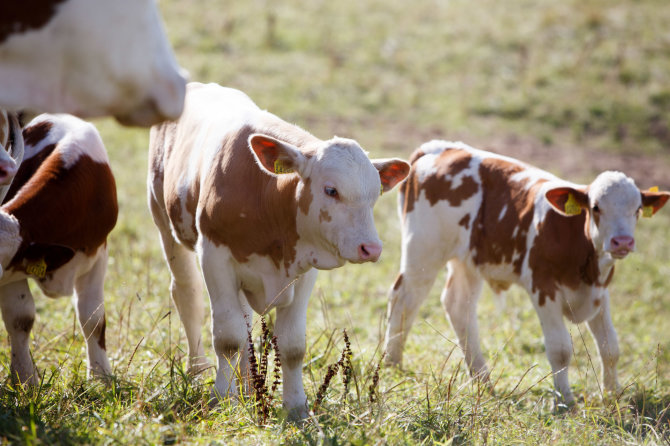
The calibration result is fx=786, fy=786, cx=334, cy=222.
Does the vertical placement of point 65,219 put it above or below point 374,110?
above

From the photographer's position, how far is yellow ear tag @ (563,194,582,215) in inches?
223

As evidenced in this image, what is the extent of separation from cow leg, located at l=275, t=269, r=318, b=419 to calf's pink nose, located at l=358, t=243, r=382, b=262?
0.72 metres

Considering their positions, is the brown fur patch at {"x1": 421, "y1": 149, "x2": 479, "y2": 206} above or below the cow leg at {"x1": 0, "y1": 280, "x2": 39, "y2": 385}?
above

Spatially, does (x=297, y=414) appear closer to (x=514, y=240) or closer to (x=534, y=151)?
(x=514, y=240)

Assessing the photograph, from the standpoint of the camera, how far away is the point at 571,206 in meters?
5.66

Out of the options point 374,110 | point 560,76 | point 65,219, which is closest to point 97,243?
point 65,219

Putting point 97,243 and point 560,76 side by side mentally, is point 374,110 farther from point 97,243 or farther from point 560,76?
point 97,243

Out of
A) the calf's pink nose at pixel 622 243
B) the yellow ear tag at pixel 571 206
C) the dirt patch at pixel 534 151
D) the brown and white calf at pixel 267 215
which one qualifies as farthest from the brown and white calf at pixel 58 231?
the dirt patch at pixel 534 151

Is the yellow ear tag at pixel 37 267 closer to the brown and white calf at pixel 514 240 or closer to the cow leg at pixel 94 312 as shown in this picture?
the cow leg at pixel 94 312

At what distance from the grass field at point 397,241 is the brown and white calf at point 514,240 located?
1.04ft

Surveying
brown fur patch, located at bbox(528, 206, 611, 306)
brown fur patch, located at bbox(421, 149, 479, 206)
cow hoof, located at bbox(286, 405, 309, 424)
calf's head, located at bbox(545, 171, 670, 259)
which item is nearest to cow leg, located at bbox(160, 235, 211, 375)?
cow hoof, located at bbox(286, 405, 309, 424)

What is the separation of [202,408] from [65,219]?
173 centimetres

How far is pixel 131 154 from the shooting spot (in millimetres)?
12133

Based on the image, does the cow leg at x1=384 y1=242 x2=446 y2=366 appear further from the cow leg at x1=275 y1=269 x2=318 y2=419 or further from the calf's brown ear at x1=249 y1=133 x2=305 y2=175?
the calf's brown ear at x1=249 y1=133 x2=305 y2=175
